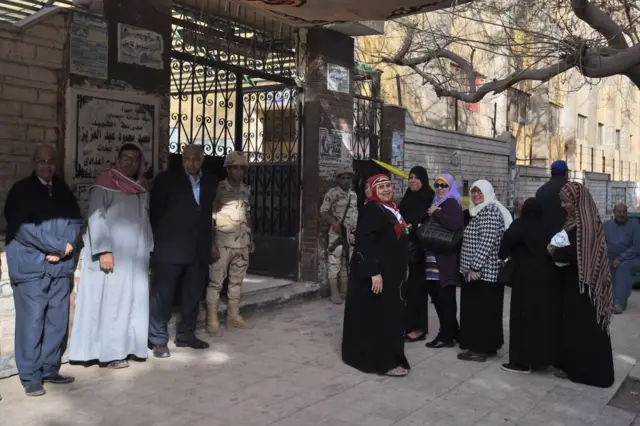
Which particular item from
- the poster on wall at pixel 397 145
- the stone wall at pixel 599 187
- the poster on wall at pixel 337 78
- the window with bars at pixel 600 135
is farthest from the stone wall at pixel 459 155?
the window with bars at pixel 600 135

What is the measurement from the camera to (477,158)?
48.5ft

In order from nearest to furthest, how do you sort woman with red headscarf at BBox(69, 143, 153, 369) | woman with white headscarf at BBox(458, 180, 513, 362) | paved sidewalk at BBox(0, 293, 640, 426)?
paved sidewalk at BBox(0, 293, 640, 426), woman with red headscarf at BBox(69, 143, 153, 369), woman with white headscarf at BBox(458, 180, 513, 362)

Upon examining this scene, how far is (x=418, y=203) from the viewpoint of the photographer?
6141mm

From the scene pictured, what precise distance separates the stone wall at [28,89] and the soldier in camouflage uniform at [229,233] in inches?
66.7

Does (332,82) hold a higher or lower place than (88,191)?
higher

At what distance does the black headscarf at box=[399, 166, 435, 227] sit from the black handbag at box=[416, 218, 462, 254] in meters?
0.19

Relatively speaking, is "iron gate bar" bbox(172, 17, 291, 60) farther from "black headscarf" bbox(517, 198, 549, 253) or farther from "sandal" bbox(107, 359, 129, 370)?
"black headscarf" bbox(517, 198, 549, 253)

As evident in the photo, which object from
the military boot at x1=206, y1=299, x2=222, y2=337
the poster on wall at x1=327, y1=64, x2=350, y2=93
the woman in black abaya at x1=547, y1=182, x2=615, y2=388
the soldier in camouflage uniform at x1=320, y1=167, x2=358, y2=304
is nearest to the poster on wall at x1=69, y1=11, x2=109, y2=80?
the military boot at x1=206, y1=299, x2=222, y2=337

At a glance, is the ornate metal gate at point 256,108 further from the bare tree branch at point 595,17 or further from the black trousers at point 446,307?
the bare tree branch at point 595,17

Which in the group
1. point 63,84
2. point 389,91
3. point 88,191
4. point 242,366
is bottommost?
point 242,366

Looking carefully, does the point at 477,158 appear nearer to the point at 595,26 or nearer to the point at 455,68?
the point at 455,68

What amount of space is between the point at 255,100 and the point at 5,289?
4528mm

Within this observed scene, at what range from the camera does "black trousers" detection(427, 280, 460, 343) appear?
19.5 ft

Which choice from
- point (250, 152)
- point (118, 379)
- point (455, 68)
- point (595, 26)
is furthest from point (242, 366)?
point (455, 68)
